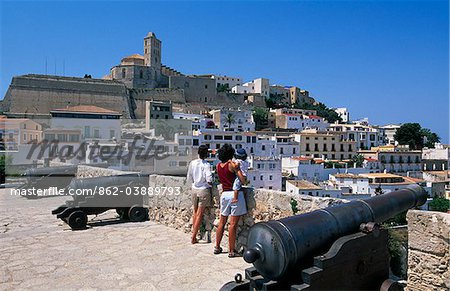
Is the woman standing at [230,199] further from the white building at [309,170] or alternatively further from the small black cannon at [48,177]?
the white building at [309,170]

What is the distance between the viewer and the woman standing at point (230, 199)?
12.5 feet

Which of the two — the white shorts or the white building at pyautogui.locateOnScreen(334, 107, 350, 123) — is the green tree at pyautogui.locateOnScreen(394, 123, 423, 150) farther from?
the white shorts

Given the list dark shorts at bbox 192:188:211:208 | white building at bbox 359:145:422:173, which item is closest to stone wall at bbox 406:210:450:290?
dark shorts at bbox 192:188:211:208

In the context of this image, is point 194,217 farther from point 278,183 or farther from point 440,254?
point 278,183

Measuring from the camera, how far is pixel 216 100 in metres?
74.9

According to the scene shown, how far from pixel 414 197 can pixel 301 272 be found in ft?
5.61

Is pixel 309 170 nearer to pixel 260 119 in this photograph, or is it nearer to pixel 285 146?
pixel 285 146

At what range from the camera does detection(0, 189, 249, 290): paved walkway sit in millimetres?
3256

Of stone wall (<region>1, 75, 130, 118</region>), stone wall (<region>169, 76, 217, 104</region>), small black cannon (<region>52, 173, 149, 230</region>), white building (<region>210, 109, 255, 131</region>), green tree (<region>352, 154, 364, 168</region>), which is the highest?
stone wall (<region>169, 76, 217, 104</region>)

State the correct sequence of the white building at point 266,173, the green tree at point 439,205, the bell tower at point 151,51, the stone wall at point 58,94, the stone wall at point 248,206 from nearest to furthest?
the stone wall at point 248,206
the green tree at point 439,205
the white building at point 266,173
the stone wall at point 58,94
the bell tower at point 151,51

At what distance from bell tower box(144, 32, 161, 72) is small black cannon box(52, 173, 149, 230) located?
69365mm

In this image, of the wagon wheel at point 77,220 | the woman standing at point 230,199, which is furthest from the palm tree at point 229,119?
the woman standing at point 230,199

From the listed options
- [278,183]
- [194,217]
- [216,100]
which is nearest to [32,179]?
[194,217]

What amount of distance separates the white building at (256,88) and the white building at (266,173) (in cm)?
4772
